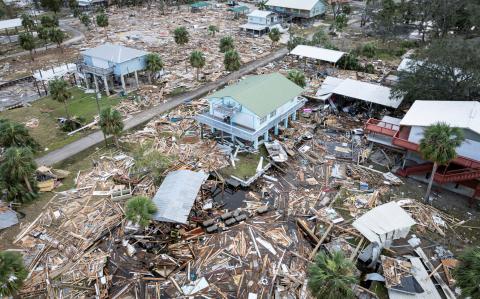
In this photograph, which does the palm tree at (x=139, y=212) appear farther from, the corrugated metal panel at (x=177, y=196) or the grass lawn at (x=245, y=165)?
the grass lawn at (x=245, y=165)

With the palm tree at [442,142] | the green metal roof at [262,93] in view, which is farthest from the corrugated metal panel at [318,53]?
the palm tree at [442,142]

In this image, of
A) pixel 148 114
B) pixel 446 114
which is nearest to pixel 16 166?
pixel 148 114

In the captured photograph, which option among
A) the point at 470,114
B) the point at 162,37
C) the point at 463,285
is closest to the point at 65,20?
the point at 162,37

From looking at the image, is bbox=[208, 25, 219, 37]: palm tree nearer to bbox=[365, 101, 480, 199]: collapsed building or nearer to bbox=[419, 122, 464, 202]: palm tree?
bbox=[365, 101, 480, 199]: collapsed building

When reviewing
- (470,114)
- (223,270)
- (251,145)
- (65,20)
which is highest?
(65,20)

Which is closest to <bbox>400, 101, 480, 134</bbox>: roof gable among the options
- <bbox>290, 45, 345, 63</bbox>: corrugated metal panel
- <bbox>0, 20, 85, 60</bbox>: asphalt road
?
<bbox>290, 45, 345, 63</bbox>: corrugated metal panel

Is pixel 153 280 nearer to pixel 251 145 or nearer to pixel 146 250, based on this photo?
pixel 146 250

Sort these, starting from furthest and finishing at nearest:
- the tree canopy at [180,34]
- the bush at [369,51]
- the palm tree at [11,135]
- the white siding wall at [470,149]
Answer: the tree canopy at [180,34] → the bush at [369,51] → the palm tree at [11,135] → the white siding wall at [470,149]
